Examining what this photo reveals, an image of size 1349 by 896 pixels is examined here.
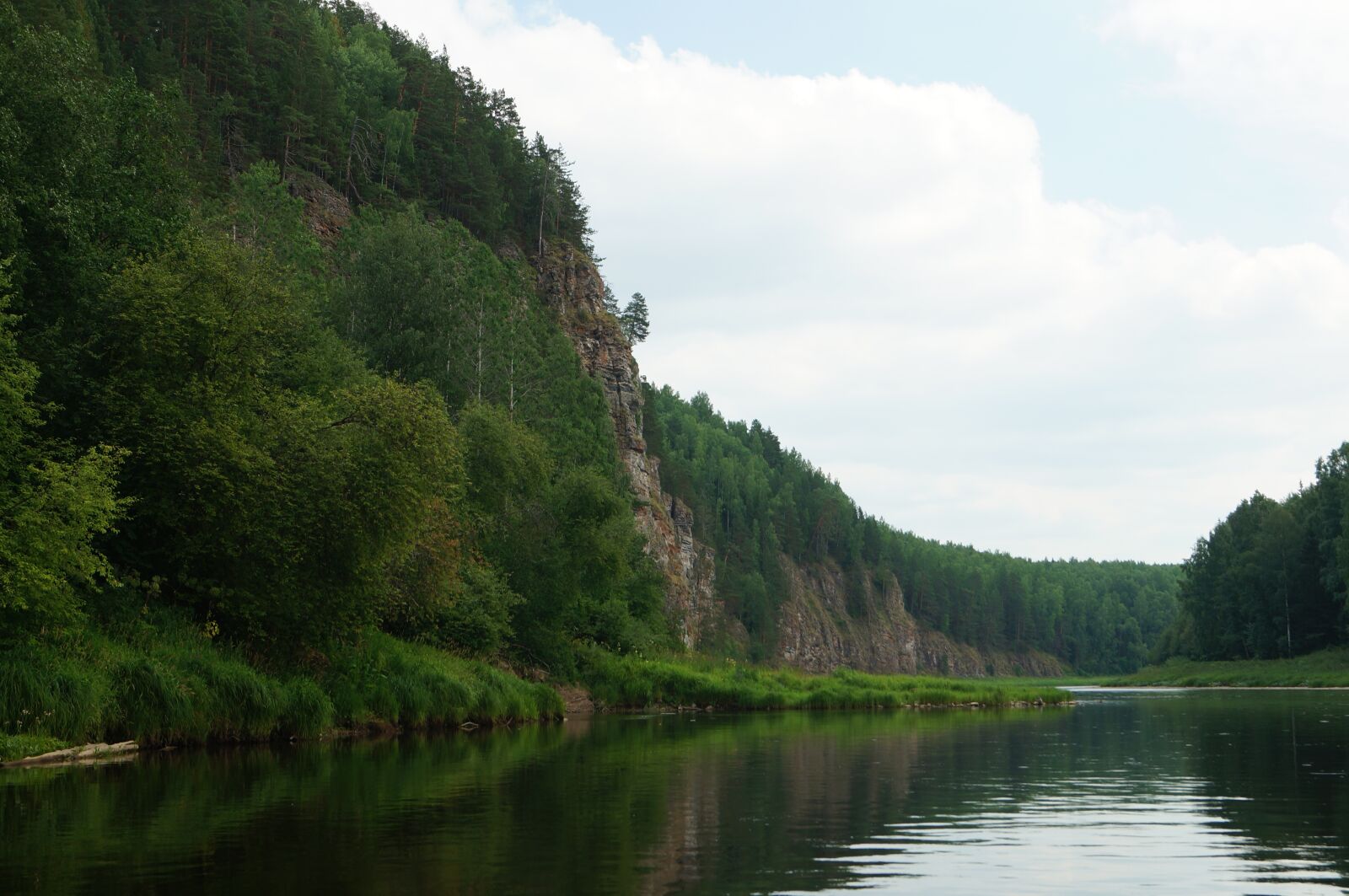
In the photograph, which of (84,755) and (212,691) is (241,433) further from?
(84,755)

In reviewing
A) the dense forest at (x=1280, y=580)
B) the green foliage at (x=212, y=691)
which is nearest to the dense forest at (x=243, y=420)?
the green foliage at (x=212, y=691)

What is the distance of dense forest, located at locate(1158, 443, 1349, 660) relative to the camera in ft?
407

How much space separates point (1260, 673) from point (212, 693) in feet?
356

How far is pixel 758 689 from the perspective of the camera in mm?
63438

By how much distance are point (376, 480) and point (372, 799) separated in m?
15.8

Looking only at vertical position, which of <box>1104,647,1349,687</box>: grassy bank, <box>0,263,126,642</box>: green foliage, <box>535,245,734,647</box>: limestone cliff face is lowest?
<box>1104,647,1349,687</box>: grassy bank

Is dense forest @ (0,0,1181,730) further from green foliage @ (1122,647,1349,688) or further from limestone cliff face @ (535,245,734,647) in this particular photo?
green foliage @ (1122,647,1349,688)

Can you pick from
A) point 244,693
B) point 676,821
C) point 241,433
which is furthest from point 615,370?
point 676,821

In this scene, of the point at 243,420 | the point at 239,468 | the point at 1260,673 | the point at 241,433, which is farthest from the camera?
the point at 1260,673

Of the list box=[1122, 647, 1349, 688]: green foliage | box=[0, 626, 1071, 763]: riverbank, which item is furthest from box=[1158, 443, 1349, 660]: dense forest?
box=[0, 626, 1071, 763]: riverbank

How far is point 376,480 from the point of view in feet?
109

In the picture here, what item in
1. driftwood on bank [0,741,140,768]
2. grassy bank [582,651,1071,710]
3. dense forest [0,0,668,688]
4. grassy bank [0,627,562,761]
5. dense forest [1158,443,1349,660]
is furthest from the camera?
dense forest [1158,443,1349,660]

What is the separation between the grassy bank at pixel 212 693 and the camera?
24.3 meters

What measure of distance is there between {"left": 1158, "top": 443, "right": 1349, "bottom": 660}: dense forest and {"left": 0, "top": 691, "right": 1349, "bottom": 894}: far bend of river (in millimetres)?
104940
